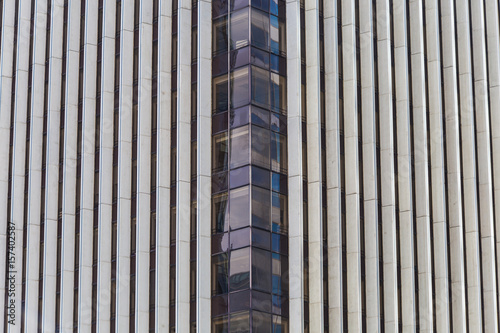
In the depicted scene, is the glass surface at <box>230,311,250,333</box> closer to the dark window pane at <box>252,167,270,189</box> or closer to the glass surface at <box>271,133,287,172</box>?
the dark window pane at <box>252,167,270,189</box>

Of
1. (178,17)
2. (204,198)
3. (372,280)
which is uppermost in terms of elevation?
(178,17)

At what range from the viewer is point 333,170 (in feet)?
197

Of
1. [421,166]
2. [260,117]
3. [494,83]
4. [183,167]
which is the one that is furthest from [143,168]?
[494,83]

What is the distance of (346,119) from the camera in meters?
61.7

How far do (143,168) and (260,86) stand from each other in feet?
22.8

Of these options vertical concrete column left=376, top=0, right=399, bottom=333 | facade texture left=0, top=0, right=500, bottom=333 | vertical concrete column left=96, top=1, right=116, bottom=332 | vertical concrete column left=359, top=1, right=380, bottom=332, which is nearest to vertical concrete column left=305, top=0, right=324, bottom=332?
facade texture left=0, top=0, right=500, bottom=333

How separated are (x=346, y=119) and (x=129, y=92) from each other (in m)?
10.9

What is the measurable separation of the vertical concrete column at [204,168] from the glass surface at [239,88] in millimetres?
1325

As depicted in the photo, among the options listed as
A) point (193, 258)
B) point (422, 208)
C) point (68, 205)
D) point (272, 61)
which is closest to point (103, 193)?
point (68, 205)

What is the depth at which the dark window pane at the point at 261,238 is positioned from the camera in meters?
56.8

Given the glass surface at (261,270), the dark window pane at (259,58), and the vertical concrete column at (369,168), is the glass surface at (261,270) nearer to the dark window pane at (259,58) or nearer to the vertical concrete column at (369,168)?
the vertical concrete column at (369,168)

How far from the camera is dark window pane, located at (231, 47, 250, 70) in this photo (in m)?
58.8

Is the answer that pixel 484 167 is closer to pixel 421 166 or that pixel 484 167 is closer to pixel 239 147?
pixel 421 166

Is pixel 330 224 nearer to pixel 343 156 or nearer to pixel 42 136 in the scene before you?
pixel 343 156
